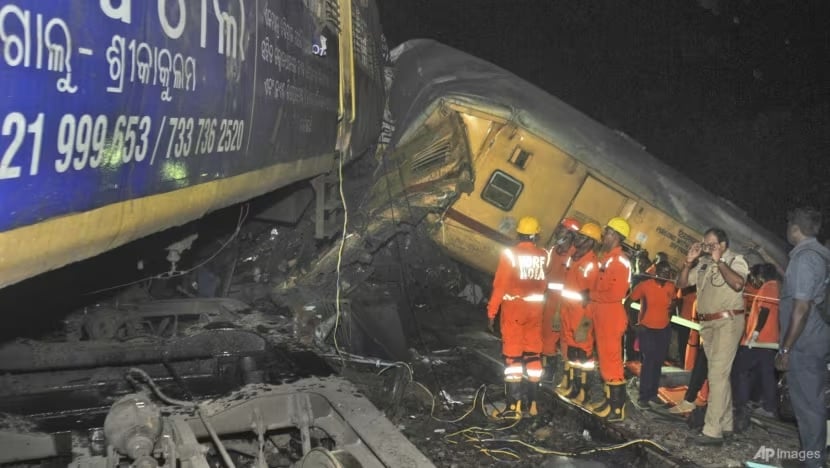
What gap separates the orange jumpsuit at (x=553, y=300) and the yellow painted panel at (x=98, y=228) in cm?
475

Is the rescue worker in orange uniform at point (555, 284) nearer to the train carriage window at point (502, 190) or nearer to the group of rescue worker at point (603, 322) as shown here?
the group of rescue worker at point (603, 322)

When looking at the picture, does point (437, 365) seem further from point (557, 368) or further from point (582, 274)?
point (582, 274)

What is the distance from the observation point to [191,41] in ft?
6.75

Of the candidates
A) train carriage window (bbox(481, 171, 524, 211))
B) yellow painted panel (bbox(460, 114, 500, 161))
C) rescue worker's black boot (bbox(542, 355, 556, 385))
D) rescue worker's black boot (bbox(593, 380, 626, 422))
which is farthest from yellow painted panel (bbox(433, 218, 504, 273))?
rescue worker's black boot (bbox(593, 380, 626, 422))

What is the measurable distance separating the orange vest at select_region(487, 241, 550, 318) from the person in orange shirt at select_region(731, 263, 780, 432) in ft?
6.12

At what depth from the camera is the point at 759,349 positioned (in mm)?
6223

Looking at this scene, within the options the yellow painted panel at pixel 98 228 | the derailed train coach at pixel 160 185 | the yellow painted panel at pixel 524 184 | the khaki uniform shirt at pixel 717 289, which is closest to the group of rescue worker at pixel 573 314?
the khaki uniform shirt at pixel 717 289

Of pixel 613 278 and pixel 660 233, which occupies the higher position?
pixel 660 233

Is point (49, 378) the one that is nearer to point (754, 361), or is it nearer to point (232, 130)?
point (232, 130)

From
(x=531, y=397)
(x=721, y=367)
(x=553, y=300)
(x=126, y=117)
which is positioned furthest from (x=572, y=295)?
(x=126, y=117)

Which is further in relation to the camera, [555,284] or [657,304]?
[555,284]

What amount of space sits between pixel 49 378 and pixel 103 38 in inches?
114

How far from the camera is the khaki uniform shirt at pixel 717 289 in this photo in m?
5.62

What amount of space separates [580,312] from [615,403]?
0.86m
